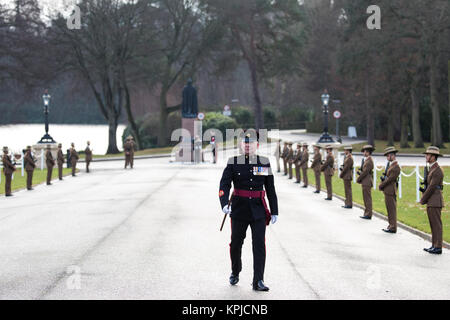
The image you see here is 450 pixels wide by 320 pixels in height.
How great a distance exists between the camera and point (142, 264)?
30.5ft

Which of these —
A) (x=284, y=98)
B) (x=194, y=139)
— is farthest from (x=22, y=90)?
(x=284, y=98)

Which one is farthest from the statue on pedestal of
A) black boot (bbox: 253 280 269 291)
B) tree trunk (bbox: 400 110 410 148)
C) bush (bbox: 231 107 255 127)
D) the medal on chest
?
black boot (bbox: 253 280 269 291)

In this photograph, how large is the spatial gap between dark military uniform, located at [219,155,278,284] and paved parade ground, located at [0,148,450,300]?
0.58m

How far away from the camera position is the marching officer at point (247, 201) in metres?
8.08

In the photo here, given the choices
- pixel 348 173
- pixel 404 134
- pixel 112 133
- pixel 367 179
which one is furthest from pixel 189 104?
pixel 367 179

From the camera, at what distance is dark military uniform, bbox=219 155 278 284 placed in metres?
8.08

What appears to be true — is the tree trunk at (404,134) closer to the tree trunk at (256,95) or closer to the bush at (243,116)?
the tree trunk at (256,95)

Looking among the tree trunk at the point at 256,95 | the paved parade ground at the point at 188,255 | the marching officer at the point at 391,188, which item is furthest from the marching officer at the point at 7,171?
the tree trunk at the point at 256,95

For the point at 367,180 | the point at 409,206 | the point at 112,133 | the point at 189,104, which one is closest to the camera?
the point at 367,180

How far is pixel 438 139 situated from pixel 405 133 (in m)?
5.30

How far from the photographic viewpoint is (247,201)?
320 inches

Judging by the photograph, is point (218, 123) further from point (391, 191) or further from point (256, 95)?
point (391, 191)

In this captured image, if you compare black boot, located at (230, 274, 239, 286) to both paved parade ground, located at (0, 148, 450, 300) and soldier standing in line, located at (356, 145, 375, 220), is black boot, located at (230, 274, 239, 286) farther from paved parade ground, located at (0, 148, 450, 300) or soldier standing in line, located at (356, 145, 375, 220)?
soldier standing in line, located at (356, 145, 375, 220)

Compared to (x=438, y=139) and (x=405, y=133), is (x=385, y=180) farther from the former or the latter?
(x=405, y=133)
